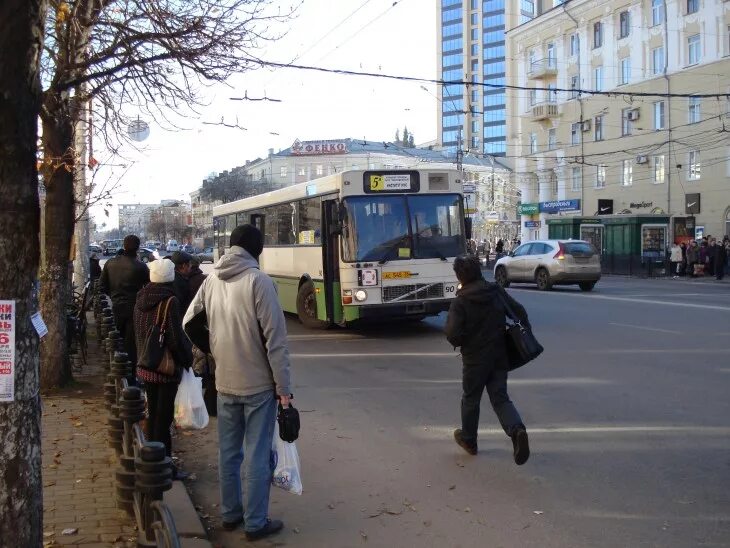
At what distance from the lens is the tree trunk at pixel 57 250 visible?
30.8 feet

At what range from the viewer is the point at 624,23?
45.8 metres

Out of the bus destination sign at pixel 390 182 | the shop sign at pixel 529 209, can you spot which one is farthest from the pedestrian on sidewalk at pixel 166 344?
the shop sign at pixel 529 209

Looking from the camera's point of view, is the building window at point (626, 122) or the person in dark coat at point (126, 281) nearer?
the person in dark coat at point (126, 281)

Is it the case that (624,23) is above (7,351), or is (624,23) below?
above

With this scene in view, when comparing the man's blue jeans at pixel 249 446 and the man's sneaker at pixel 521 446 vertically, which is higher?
the man's blue jeans at pixel 249 446

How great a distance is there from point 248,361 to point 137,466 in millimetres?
954

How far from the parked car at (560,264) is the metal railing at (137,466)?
19975mm

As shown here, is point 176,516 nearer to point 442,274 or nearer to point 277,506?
point 277,506

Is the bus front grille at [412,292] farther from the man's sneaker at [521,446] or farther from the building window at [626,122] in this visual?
the building window at [626,122]

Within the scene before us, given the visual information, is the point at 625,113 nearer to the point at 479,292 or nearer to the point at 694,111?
the point at 694,111

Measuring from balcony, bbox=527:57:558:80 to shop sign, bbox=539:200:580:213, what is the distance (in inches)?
331

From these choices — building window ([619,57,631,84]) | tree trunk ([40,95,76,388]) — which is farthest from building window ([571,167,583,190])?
tree trunk ([40,95,76,388])

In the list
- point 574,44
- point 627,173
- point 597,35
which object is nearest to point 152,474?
point 627,173

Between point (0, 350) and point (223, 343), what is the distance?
1.46 meters
